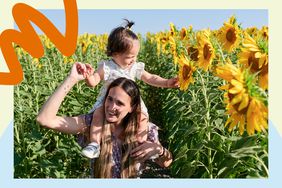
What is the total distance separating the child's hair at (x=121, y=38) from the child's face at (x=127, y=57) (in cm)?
2

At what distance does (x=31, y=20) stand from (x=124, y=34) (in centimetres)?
48

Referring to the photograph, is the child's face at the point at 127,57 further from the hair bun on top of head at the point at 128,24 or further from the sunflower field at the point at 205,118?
the sunflower field at the point at 205,118

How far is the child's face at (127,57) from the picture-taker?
2.48m

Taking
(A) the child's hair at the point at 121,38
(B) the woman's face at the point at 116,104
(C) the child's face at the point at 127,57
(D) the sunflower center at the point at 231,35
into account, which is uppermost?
(D) the sunflower center at the point at 231,35

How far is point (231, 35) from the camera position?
2910mm

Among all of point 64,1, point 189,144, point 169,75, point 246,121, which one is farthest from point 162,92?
point 246,121

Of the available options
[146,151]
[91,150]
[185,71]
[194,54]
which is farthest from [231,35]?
[91,150]

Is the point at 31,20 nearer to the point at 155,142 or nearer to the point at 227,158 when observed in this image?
the point at 155,142

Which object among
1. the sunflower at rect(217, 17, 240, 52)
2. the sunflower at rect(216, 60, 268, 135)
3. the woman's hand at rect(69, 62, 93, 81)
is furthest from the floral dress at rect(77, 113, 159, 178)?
the sunflower at rect(217, 17, 240, 52)

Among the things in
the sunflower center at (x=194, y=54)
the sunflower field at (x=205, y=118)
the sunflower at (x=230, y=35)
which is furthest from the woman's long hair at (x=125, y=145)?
the sunflower at (x=230, y=35)

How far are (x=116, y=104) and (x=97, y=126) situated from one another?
0.16m

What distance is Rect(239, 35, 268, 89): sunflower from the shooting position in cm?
183

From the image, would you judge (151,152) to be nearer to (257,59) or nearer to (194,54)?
(257,59)

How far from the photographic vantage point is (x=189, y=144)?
2576 millimetres
